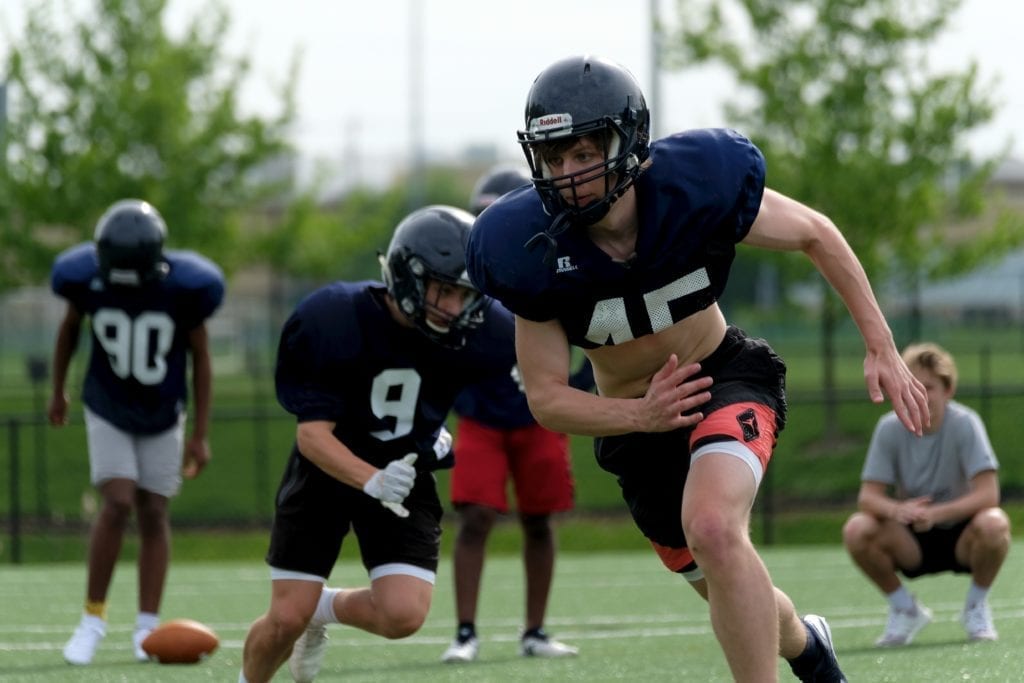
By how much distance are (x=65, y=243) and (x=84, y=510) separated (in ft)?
Result: 16.5

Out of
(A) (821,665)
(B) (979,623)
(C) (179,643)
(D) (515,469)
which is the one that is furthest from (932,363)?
(C) (179,643)

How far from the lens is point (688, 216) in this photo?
409 centimetres

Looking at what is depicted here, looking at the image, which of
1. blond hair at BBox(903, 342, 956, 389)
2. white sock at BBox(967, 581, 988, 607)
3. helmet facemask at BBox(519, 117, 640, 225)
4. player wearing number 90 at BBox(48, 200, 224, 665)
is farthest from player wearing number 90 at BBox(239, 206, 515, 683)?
white sock at BBox(967, 581, 988, 607)

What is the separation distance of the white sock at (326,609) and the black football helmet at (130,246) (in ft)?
7.18

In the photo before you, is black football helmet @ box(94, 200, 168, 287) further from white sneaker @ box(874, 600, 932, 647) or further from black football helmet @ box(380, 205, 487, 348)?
white sneaker @ box(874, 600, 932, 647)

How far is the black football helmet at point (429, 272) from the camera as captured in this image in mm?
5027

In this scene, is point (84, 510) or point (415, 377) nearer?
point (415, 377)

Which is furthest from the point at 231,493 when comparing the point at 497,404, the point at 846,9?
the point at 497,404

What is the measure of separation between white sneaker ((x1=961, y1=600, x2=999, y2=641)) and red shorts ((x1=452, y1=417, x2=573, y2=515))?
1.68 meters

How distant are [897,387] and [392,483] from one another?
5.15ft

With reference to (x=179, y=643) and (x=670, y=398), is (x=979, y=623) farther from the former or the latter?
(x=179, y=643)

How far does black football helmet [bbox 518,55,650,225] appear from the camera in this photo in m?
4.00

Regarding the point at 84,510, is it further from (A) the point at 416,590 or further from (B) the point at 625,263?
(B) the point at 625,263

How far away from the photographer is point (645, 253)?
4.09 metres
